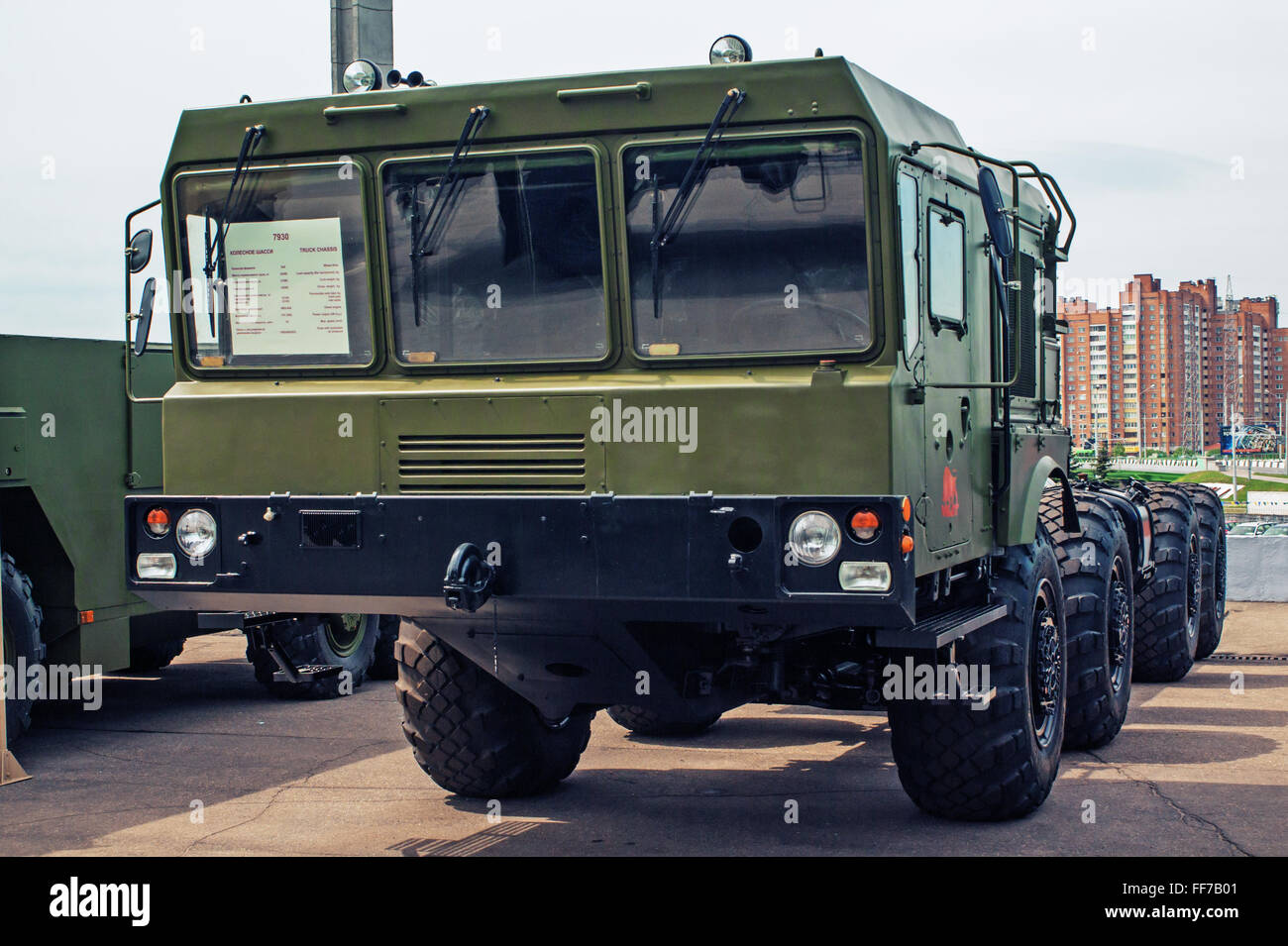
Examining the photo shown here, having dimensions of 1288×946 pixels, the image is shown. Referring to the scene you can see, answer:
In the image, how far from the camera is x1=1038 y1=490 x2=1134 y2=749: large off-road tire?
8.59 m

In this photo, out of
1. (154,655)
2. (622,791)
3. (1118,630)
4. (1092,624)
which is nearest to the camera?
(622,791)

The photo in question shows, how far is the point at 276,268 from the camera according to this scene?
21.0ft

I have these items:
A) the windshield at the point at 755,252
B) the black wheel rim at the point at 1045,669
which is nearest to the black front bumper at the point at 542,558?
the windshield at the point at 755,252

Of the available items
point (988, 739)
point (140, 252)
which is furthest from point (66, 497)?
point (988, 739)

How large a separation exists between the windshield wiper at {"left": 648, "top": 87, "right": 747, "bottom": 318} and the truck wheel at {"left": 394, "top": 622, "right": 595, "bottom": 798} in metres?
2.33

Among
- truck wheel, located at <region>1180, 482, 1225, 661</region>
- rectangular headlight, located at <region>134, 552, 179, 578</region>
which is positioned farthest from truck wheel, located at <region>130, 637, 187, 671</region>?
truck wheel, located at <region>1180, 482, 1225, 661</region>

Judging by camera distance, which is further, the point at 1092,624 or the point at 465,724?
the point at 1092,624

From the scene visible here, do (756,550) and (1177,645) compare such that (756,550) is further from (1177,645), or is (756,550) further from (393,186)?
(1177,645)

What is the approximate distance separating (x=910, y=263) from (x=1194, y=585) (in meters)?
8.57

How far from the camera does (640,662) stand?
20.3ft

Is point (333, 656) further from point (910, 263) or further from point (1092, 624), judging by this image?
point (910, 263)

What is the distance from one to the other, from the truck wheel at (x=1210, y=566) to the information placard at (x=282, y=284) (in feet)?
31.6

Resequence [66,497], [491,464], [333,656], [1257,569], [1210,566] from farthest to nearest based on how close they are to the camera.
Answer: [1257,569], [1210,566], [333,656], [66,497], [491,464]

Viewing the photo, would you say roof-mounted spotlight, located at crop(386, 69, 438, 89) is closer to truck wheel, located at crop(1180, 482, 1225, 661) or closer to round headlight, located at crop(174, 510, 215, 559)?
round headlight, located at crop(174, 510, 215, 559)
